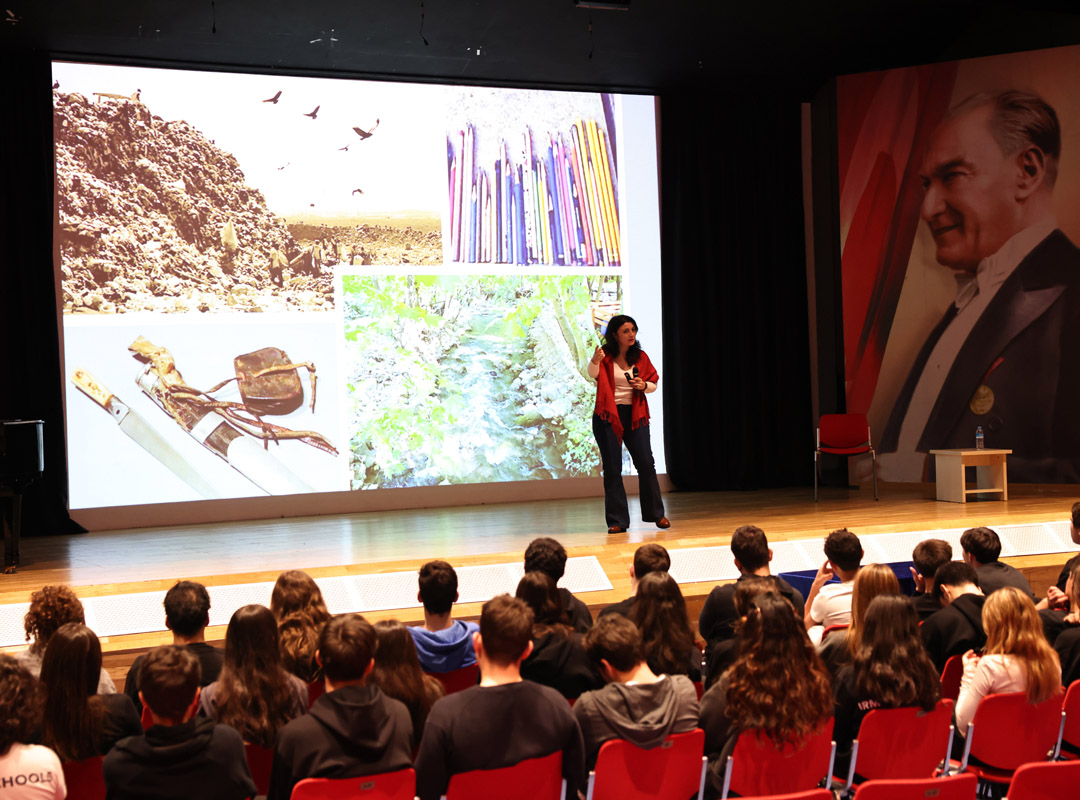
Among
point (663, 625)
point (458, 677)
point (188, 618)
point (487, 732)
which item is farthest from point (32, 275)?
point (487, 732)

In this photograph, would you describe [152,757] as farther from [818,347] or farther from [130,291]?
[818,347]

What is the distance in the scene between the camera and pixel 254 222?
25.1 feet

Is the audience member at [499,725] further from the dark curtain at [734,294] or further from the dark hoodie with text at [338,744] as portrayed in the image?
the dark curtain at [734,294]

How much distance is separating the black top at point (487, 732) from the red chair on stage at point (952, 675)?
4.53ft

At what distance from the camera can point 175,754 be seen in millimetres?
2029

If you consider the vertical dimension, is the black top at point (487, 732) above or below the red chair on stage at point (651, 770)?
above

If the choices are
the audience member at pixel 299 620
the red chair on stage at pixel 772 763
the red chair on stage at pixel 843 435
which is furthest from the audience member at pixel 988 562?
the red chair on stage at pixel 843 435

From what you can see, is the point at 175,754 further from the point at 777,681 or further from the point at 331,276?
the point at 331,276

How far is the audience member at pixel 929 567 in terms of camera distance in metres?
3.36

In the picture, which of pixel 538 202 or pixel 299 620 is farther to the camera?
pixel 538 202

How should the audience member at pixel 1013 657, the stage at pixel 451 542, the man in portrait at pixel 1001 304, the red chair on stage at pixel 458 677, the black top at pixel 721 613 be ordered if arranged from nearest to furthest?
1. the audience member at pixel 1013 657
2. the red chair on stage at pixel 458 677
3. the black top at pixel 721 613
4. the stage at pixel 451 542
5. the man in portrait at pixel 1001 304

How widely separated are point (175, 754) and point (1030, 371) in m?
7.57

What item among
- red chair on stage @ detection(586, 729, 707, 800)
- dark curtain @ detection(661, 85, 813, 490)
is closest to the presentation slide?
dark curtain @ detection(661, 85, 813, 490)

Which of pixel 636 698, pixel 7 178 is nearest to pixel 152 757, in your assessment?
pixel 636 698
